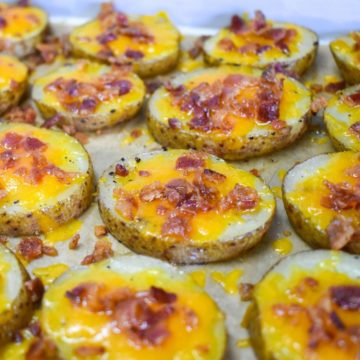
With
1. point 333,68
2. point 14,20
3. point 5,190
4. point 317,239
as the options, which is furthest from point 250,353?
point 14,20

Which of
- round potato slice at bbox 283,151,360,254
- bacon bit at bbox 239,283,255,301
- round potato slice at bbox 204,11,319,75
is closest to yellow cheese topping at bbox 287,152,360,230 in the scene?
round potato slice at bbox 283,151,360,254

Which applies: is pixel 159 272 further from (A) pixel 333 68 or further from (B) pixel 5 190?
(A) pixel 333 68

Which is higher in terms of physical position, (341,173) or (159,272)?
(341,173)

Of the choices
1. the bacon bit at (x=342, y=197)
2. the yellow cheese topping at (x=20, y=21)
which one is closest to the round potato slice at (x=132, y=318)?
the bacon bit at (x=342, y=197)

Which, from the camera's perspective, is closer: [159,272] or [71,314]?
[71,314]

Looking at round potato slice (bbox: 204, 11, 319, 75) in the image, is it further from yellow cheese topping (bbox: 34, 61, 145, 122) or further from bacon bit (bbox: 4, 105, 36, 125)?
bacon bit (bbox: 4, 105, 36, 125)

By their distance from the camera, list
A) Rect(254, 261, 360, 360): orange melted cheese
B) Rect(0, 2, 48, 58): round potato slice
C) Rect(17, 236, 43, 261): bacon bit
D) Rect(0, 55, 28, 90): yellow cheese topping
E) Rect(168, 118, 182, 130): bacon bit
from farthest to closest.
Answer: Rect(0, 2, 48, 58): round potato slice, Rect(0, 55, 28, 90): yellow cheese topping, Rect(168, 118, 182, 130): bacon bit, Rect(17, 236, 43, 261): bacon bit, Rect(254, 261, 360, 360): orange melted cheese

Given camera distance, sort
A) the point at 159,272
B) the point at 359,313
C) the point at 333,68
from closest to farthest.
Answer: the point at 359,313, the point at 159,272, the point at 333,68

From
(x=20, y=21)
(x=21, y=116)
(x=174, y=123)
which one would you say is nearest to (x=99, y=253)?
(x=174, y=123)
